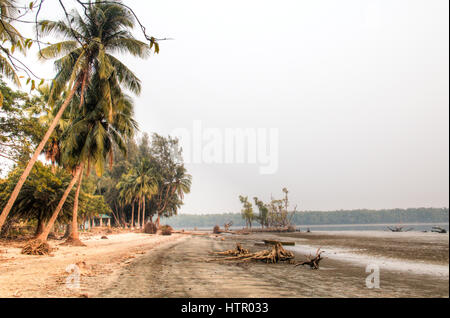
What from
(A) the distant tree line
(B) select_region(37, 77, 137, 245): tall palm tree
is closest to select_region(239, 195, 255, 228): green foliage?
(B) select_region(37, 77, 137, 245): tall palm tree

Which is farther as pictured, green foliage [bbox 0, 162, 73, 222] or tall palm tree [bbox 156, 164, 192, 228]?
tall palm tree [bbox 156, 164, 192, 228]

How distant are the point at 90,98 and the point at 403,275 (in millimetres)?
20170

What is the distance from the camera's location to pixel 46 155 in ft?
65.4

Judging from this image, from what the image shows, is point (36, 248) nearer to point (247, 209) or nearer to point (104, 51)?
point (104, 51)

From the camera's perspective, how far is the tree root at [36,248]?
36.5 ft

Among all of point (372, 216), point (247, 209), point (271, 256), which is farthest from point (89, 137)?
point (372, 216)

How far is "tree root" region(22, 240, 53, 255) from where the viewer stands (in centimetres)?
1111

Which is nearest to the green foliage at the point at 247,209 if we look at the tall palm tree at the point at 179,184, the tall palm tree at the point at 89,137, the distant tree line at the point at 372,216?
the tall palm tree at the point at 179,184

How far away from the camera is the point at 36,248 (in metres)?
11.2

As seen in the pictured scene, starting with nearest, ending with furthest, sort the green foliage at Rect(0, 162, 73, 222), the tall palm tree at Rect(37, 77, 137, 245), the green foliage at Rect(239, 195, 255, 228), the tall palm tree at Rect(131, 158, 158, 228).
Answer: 1. the green foliage at Rect(0, 162, 73, 222)
2. the tall palm tree at Rect(37, 77, 137, 245)
3. the tall palm tree at Rect(131, 158, 158, 228)
4. the green foliage at Rect(239, 195, 255, 228)

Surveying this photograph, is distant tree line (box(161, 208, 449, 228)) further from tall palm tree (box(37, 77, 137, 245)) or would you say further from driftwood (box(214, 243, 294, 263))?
driftwood (box(214, 243, 294, 263))
